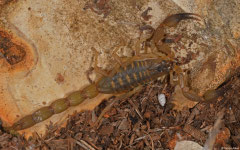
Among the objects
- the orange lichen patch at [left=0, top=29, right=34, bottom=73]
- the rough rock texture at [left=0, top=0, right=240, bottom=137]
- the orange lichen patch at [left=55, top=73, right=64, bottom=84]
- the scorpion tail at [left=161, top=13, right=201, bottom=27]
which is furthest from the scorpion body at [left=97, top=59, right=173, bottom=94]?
the orange lichen patch at [left=0, top=29, right=34, bottom=73]

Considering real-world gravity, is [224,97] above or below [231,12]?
below

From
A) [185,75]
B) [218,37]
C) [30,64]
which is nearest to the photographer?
[30,64]

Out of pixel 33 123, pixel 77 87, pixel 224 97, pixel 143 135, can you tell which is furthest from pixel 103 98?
pixel 224 97

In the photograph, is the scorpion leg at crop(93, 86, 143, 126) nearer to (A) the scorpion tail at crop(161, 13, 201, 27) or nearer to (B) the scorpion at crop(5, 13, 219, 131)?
(B) the scorpion at crop(5, 13, 219, 131)

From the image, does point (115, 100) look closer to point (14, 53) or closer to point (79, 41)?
point (79, 41)

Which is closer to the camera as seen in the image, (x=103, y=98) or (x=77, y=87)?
(x=77, y=87)

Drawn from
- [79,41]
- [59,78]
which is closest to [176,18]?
[79,41]

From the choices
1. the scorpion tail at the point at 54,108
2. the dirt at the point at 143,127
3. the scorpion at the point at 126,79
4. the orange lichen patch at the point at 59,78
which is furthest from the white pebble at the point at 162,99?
the orange lichen patch at the point at 59,78

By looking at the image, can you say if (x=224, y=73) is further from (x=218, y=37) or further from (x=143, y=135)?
(x=143, y=135)
